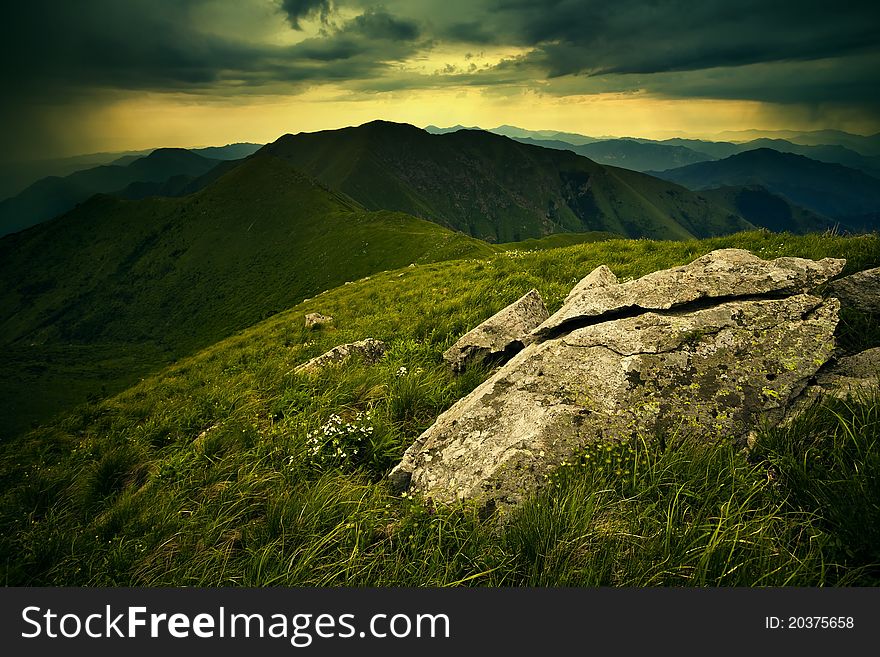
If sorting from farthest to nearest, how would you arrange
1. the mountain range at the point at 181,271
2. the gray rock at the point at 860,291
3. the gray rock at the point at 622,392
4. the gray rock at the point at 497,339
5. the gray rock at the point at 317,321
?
1. the mountain range at the point at 181,271
2. the gray rock at the point at 317,321
3. the gray rock at the point at 497,339
4. the gray rock at the point at 860,291
5. the gray rock at the point at 622,392

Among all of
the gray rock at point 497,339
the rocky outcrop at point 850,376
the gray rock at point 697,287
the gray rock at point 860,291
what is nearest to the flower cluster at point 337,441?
the gray rock at point 497,339

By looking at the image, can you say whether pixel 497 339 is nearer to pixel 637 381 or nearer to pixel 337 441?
pixel 637 381

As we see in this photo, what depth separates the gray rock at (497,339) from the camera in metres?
7.59

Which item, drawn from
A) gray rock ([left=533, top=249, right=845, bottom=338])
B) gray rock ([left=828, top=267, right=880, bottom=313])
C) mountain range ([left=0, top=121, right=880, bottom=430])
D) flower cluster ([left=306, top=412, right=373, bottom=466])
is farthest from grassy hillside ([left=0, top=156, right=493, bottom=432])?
flower cluster ([left=306, top=412, right=373, bottom=466])

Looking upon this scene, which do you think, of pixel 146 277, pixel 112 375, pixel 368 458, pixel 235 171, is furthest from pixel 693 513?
pixel 235 171

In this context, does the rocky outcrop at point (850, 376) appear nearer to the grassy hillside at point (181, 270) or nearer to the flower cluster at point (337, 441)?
the flower cluster at point (337, 441)

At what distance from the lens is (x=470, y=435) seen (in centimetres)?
486

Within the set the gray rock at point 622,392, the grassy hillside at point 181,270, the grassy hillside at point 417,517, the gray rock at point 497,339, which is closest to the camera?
the grassy hillside at point 417,517

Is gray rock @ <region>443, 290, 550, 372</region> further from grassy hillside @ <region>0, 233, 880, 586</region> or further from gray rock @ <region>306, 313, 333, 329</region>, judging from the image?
gray rock @ <region>306, 313, 333, 329</region>

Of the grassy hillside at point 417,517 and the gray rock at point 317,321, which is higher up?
the grassy hillside at point 417,517

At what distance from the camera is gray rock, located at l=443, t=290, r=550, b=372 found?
24.9 ft

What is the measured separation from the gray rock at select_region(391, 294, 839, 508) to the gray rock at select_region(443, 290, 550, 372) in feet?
5.95

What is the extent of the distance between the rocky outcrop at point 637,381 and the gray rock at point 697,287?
0.03 metres

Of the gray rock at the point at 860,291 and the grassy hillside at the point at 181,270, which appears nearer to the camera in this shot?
the gray rock at the point at 860,291
